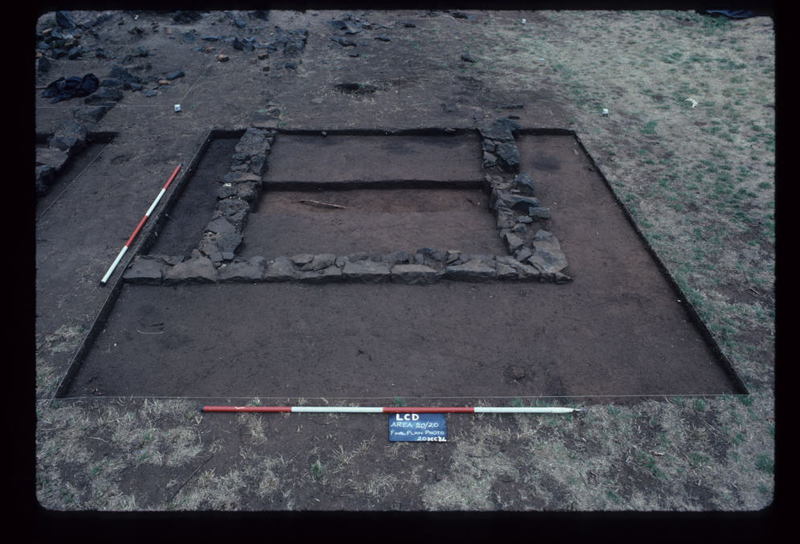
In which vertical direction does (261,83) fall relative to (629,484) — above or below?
above

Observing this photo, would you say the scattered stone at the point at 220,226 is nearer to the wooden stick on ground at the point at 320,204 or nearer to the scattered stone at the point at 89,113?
the wooden stick on ground at the point at 320,204

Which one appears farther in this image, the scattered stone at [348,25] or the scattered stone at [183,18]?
the scattered stone at [183,18]

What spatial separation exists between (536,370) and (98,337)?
17.5 ft

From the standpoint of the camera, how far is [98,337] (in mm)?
6379

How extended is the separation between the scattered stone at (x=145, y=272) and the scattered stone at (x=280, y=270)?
1.44m

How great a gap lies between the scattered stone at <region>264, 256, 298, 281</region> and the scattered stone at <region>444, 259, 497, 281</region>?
215 cm

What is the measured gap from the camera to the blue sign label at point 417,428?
5.26 metres

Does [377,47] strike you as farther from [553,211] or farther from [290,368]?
[290,368]

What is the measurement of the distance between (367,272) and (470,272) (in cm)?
143

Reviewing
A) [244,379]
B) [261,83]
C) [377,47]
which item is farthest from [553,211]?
[377,47]

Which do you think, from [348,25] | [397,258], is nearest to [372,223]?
[397,258]

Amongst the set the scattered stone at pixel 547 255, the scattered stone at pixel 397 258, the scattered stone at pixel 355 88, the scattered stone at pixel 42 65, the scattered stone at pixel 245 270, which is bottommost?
the scattered stone at pixel 245 270

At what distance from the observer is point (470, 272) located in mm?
7176

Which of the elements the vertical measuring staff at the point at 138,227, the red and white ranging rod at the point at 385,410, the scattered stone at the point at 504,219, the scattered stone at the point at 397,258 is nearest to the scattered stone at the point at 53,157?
the vertical measuring staff at the point at 138,227
